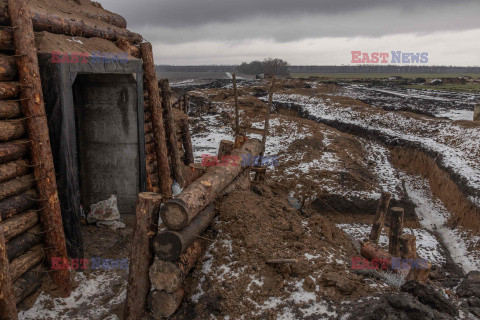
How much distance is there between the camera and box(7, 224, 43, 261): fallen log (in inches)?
170

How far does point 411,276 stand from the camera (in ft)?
15.9

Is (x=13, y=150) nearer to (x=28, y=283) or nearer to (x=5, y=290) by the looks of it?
(x=5, y=290)

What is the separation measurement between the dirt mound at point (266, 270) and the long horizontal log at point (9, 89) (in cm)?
354

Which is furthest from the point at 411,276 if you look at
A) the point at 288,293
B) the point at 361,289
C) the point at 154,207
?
the point at 154,207

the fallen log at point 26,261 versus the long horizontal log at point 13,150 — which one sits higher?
the long horizontal log at point 13,150

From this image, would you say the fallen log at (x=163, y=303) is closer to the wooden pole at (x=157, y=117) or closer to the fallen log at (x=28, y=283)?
the fallen log at (x=28, y=283)

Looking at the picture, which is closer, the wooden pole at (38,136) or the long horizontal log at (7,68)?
the long horizontal log at (7,68)

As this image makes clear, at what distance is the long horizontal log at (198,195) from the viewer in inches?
176

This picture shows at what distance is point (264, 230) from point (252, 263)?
75 cm

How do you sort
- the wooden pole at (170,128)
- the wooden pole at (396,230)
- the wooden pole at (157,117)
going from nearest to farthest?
the wooden pole at (396,230)
the wooden pole at (157,117)
the wooden pole at (170,128)

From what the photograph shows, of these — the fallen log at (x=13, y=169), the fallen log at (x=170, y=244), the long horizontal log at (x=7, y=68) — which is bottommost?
the fallen log at (x=170, y=244)

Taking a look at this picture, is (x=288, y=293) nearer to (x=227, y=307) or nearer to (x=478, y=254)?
(x=227, y=307)

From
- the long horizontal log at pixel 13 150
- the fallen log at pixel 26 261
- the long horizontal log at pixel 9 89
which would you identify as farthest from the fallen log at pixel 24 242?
the long horizontal log at pixel 9 89

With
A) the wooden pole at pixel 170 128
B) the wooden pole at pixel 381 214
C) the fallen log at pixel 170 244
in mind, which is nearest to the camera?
the fallen log at pixel 170 244
